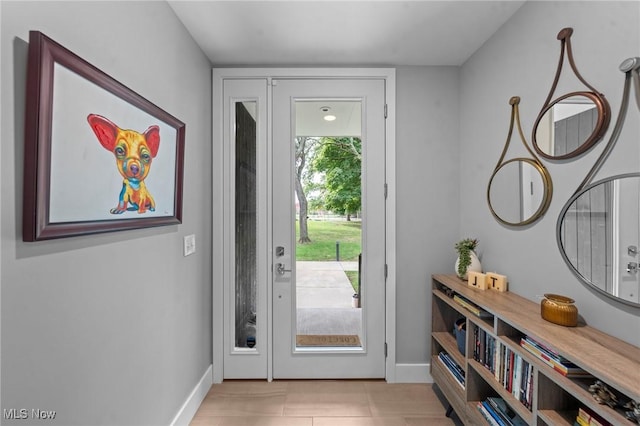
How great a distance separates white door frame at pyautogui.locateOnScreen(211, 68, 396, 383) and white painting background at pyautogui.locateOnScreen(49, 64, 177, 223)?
1.06 m

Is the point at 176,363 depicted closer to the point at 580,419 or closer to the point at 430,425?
the point at 430,425

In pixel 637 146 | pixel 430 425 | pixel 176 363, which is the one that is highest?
pixel 637 146

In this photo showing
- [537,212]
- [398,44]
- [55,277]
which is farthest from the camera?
[398,44]

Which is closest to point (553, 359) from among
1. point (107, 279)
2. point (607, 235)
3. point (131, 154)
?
point (607, 235)

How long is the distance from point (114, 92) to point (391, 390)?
2507mm

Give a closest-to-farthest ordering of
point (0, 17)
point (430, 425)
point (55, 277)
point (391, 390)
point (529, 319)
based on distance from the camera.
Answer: point (0, 17)
point (55, 277)
point (529, 319)
point (430, 425)
point (391, 390)

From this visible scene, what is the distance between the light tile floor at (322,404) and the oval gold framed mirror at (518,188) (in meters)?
1.39

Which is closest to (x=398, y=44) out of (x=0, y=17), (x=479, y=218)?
(x=479, y=218)

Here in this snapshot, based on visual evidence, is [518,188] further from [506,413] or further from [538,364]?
[506,413]

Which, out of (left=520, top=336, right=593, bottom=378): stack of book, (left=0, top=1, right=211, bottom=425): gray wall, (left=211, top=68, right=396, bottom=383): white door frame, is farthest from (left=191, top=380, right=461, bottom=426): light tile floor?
(left=520, top=336, right=593, bottom=378): stack of book

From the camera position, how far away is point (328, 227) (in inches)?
94.9

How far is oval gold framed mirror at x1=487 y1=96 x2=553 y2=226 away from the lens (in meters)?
1.55

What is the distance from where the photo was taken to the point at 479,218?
7.00 feet

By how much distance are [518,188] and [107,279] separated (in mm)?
2085
